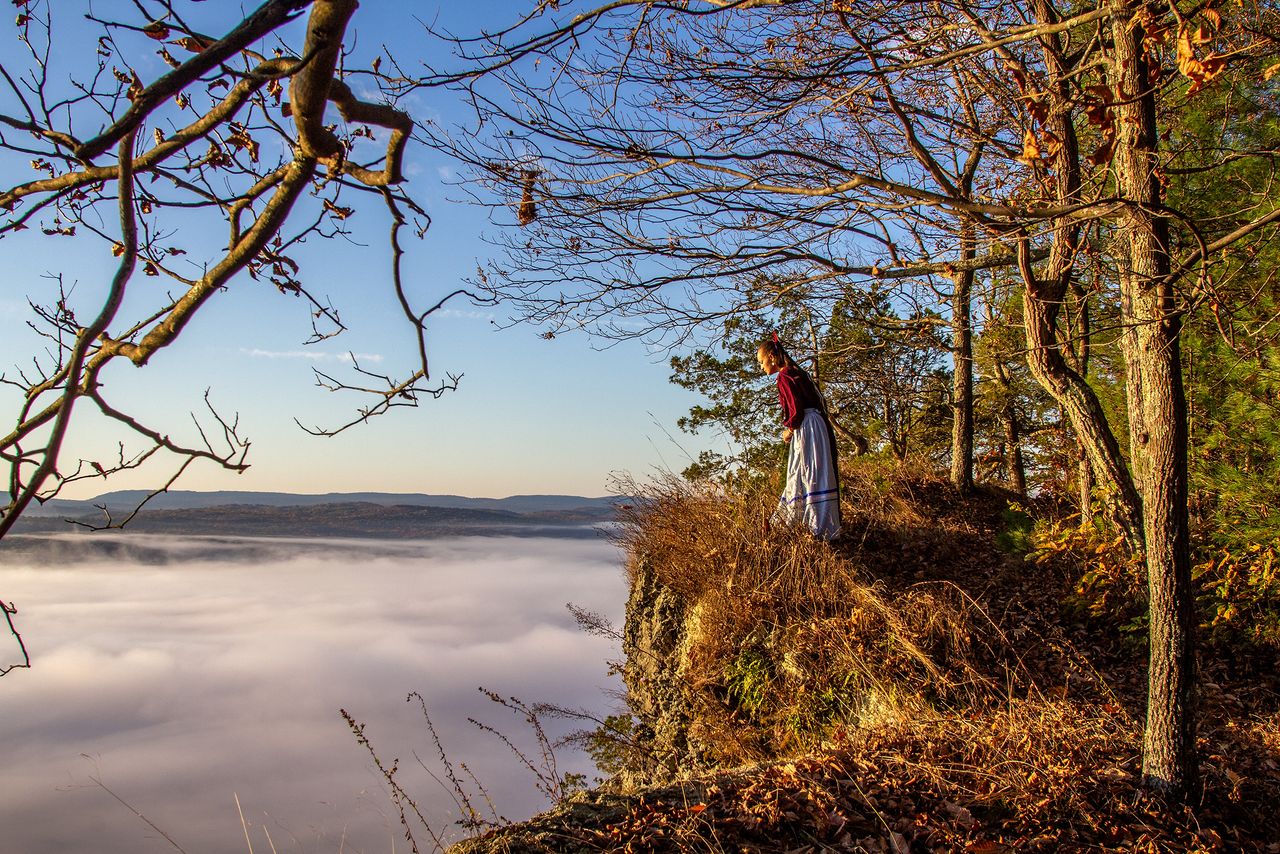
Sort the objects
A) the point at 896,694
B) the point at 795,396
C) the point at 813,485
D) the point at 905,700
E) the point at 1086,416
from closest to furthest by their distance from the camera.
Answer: the point at 905,700 < the point at 896,694 < the point at 1086,416 < the point at 813,485 < the point at 795,396

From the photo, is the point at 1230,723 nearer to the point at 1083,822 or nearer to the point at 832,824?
the point at 1083,822

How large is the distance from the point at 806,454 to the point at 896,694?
3476 mm

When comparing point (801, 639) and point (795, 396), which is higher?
point (795, 396)

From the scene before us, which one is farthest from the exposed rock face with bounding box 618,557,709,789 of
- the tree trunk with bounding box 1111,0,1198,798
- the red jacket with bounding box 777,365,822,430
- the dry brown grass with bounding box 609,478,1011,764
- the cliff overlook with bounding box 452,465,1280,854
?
the tree trunk with bounding box 1111,0,1198,798

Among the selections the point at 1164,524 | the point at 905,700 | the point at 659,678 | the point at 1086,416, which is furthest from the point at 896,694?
the point at 659,678

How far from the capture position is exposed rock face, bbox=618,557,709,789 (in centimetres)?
798

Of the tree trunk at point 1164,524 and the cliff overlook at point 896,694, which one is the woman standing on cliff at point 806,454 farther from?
the tree trunk at point 1164,524

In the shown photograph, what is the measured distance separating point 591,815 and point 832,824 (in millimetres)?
1146

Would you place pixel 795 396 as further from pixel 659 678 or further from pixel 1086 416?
pixel 659 678

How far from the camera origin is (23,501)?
1.63 meters

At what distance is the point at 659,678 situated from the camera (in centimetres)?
916

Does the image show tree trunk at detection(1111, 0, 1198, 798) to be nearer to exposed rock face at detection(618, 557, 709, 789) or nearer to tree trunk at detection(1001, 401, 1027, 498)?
exposed rock face at detection(618, 557, 709, 789)

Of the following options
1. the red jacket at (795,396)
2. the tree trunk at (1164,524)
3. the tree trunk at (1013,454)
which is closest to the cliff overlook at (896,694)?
the tree trunk at (1164,524)

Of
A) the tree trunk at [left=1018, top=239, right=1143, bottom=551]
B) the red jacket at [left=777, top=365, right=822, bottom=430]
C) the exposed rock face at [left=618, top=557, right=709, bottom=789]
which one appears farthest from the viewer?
the red jacket at [left=777, top=365, right=822, bottom=430]
